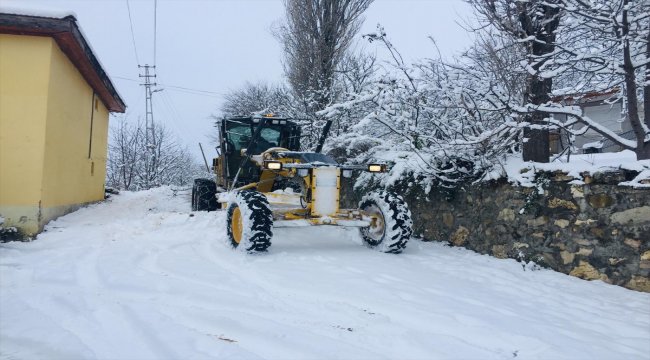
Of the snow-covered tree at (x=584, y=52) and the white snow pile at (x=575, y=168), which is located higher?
the snow-covered tree at (x=584, y=52)

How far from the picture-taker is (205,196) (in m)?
10.2

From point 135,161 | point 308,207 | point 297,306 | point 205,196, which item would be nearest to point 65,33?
point 205,196

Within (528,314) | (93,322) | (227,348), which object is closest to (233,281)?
(93,322)

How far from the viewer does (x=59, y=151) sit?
311 inches

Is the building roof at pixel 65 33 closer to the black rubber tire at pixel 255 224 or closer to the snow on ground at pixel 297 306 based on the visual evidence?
the snow on ground at pixel 297 306

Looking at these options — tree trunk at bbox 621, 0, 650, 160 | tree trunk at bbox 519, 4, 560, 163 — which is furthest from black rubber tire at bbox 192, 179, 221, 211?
tree trunk at bbox 621, 0, 650, 160

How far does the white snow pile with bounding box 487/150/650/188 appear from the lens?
455 centimetres

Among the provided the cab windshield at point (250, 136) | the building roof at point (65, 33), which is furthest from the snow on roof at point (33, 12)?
the cab windshield at point (250, 136)

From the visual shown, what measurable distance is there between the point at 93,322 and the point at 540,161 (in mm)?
5845

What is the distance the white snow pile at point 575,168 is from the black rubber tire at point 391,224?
1361 mm

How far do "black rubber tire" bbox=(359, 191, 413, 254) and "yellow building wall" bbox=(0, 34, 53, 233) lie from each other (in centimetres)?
519

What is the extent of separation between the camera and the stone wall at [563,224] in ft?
14.9

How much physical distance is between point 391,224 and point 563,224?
80.8 inches

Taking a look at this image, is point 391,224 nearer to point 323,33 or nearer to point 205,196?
point 205,196
